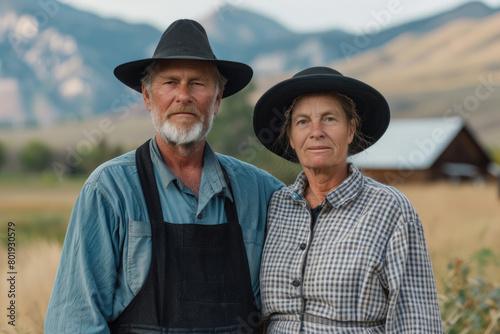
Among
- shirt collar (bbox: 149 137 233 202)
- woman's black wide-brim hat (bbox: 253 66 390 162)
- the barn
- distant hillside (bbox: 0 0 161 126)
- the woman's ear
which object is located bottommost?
shirt collar (bbox: 149 137 233 202)

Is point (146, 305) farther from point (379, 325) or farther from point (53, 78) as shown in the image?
point (53, 78)

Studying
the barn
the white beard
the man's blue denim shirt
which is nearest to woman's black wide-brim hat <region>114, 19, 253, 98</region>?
the white beard

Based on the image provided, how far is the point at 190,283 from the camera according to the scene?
2.84 m

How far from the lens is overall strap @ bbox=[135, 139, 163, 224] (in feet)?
9.43

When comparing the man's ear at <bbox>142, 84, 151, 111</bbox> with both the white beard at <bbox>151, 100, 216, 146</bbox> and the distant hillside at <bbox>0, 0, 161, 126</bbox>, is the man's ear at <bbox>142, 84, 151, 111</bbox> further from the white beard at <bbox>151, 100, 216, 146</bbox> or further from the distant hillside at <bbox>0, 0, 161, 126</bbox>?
the distant hillside at <bbox>0, 0, 161, 126</bbox>

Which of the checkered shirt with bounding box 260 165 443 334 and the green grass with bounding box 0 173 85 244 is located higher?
the green grass with bounding box 0 173 85 244

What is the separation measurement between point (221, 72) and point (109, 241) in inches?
47.7

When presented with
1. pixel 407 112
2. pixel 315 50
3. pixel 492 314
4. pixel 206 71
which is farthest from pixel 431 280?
pixel 315 50

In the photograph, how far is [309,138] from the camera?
2949 mm

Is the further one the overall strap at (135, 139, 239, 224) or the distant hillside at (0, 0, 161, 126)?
the distant hillside at (0, 0, 161, 126)

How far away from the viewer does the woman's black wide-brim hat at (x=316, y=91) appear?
2.95 meters

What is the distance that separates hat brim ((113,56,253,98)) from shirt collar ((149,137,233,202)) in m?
0.42

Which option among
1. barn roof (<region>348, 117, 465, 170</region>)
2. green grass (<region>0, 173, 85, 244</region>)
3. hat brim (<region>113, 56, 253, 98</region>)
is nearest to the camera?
hat brim (<region>113, 56, 253, 98</region>)

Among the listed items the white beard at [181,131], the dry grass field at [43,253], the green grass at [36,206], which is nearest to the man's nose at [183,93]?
the white beard at [181,131]
